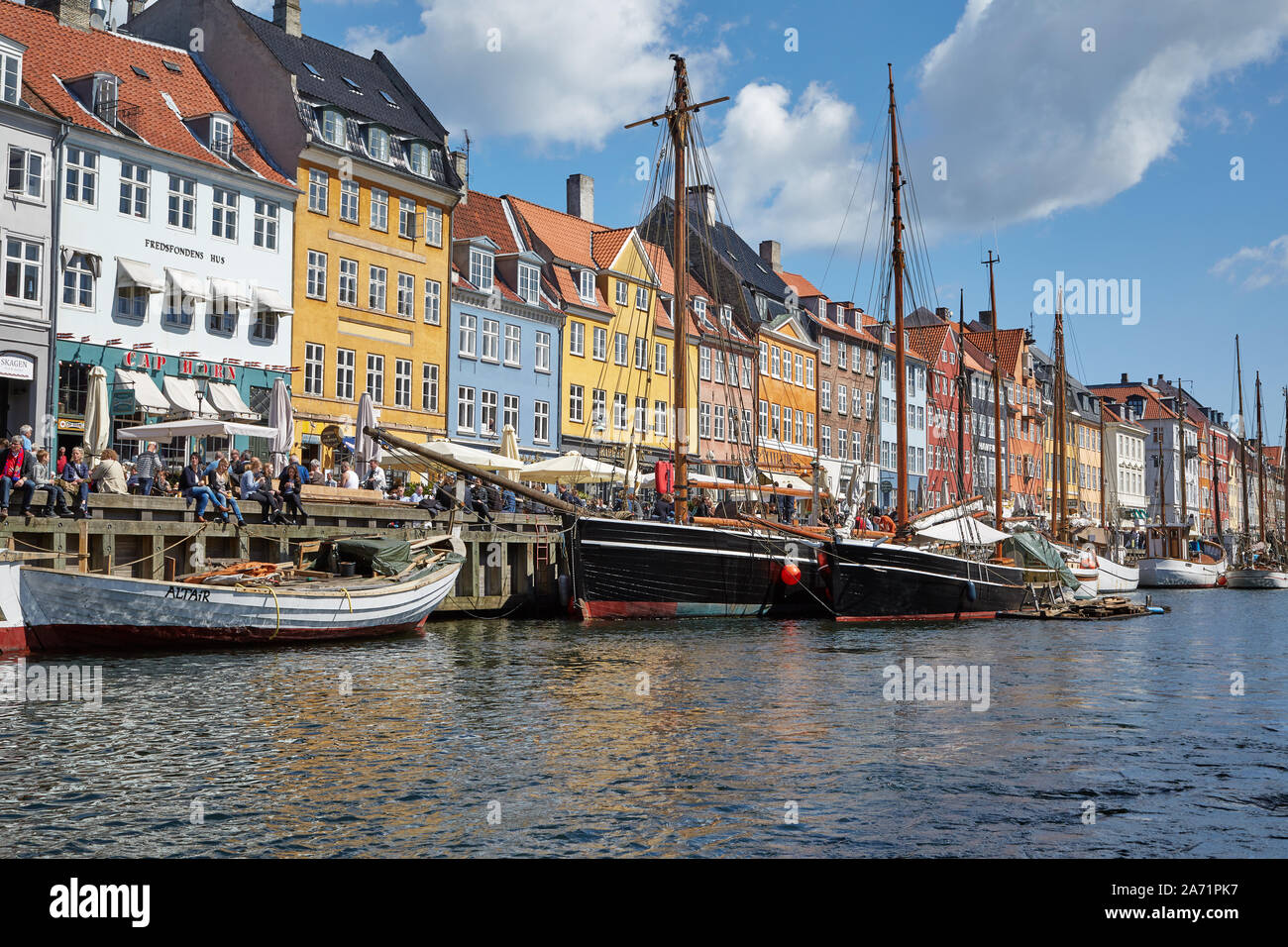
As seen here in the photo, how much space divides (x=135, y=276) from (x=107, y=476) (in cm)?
1191

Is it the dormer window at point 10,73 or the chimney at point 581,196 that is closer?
the dormer window at point 10,73

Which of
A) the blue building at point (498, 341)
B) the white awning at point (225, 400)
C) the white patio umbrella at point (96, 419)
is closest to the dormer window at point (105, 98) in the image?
the white awning at point (225, 400)

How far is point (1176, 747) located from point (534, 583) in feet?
75.8

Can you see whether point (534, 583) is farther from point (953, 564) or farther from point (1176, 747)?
point (1176, 747)

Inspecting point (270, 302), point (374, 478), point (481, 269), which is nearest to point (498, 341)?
point (481, 269)

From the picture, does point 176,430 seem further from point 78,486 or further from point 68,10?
point 68,10

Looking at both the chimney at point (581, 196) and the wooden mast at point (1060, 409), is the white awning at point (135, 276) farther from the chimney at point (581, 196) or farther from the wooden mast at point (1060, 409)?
the wooden mast at point (1060, 409)

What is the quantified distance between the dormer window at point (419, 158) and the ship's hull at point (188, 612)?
24199 millimetres

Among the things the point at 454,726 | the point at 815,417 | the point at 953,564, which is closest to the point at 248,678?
the point at 454,726

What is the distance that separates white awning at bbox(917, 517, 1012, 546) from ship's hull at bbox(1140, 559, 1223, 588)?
40876 millimetres

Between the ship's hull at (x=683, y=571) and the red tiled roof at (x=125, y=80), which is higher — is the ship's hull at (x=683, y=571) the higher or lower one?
the lower one

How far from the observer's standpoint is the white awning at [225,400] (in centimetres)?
3506

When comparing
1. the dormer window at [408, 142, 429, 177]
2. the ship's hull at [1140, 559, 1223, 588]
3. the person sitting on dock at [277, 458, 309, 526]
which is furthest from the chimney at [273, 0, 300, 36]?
the ship's hull at [1140, 559, 1223, 588]

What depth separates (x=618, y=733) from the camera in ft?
50.6
